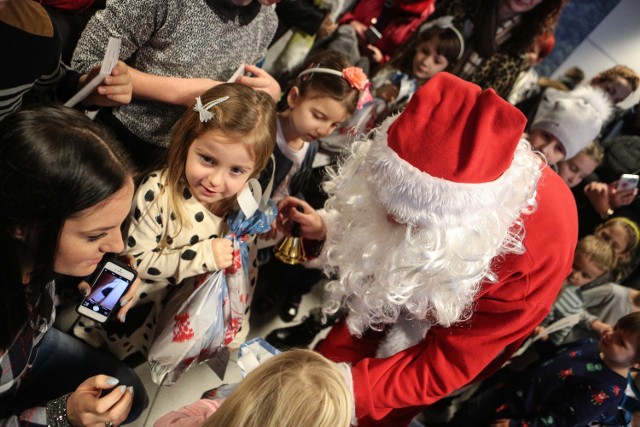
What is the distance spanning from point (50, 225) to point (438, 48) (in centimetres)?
250

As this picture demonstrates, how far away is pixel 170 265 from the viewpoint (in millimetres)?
1529

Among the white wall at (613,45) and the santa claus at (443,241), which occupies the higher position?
the white wall at (613,45)

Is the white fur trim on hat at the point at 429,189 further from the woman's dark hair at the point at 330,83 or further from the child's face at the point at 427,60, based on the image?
the child's face at the point at 427,60

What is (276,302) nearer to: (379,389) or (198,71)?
(379,389)

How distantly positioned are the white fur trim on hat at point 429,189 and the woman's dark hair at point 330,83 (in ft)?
2.79

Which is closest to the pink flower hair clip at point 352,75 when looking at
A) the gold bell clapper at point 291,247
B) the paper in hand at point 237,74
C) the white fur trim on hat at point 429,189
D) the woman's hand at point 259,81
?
the woman's hand at point 259,81

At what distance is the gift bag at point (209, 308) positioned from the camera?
5.23ft

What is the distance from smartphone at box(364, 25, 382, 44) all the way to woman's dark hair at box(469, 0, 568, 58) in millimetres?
680

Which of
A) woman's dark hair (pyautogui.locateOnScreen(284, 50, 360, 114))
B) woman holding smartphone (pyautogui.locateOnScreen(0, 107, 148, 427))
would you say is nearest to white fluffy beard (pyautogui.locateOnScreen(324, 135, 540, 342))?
woman's dark hair (pyautogui.locateOnScreen(284, 50, 360, 114))

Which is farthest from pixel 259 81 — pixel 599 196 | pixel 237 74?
pixel 599 196

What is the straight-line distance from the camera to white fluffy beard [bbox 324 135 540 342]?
1.20 m

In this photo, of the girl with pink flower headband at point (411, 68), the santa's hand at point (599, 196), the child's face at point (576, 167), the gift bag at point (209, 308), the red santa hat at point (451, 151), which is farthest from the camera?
the santa's hand at point (599, 196)

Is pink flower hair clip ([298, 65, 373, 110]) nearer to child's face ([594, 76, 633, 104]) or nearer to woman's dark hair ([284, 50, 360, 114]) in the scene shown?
woman's dark hair ([284, 50, 360, 114])

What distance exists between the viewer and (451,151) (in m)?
1.11
